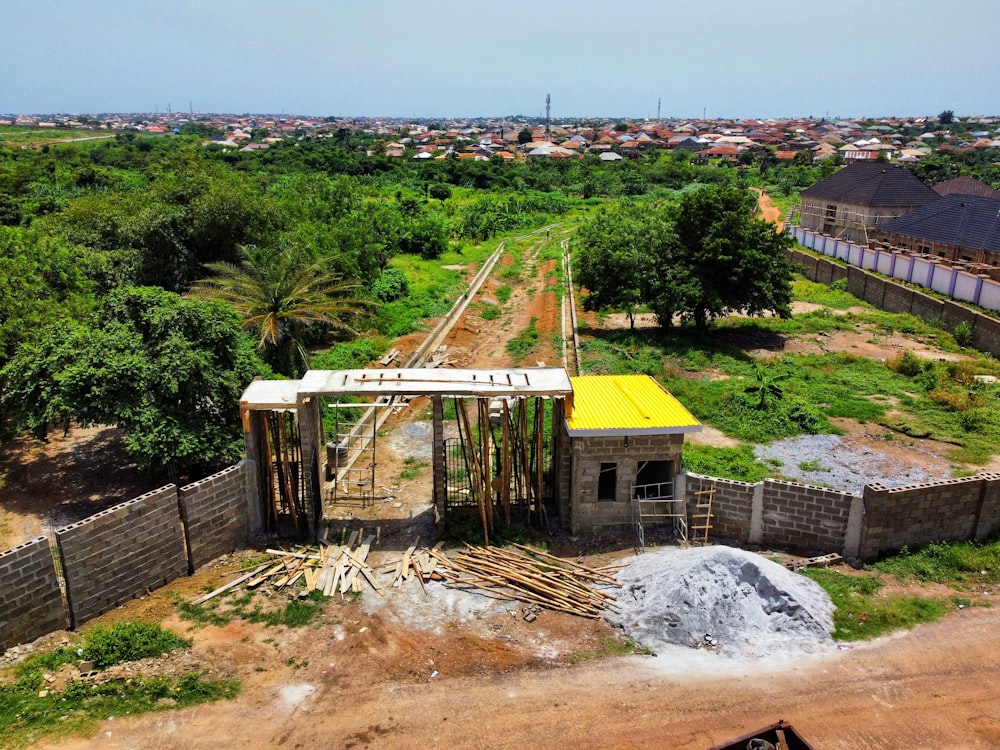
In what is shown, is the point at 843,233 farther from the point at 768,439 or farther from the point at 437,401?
the point at 437,401

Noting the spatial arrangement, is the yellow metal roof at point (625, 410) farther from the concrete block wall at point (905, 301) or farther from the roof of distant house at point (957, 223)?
the roof of distant house at point (957, 223)

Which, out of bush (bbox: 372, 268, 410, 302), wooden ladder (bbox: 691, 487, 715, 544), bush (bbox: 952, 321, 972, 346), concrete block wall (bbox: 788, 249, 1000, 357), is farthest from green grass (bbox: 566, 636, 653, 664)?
bush (bbox: 952, 321, 972, 346)

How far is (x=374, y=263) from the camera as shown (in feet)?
92.1

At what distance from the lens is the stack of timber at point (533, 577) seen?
33.8 feet

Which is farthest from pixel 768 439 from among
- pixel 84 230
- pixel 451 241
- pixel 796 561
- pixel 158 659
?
pixel 451 241

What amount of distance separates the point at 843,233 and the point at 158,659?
A: 4440cm

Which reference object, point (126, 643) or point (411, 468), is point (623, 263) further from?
point (126, 643)

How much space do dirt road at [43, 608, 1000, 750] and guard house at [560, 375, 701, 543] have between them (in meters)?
3.04

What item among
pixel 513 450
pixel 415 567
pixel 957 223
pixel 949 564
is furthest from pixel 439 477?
pixel 957 223

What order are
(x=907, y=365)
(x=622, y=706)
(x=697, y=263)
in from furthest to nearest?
1. (x=697, y=263)
2. (x=907, y=365)
3. (x=622, y=706)

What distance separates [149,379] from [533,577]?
742 cm

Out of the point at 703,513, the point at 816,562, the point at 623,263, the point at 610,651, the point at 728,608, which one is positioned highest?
the point at 623,263

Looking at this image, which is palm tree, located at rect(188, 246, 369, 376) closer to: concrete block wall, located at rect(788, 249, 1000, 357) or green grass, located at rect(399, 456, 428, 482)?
green grass, located at rect(399, 456, 428, 482)

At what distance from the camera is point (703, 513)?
11898 millimetres
